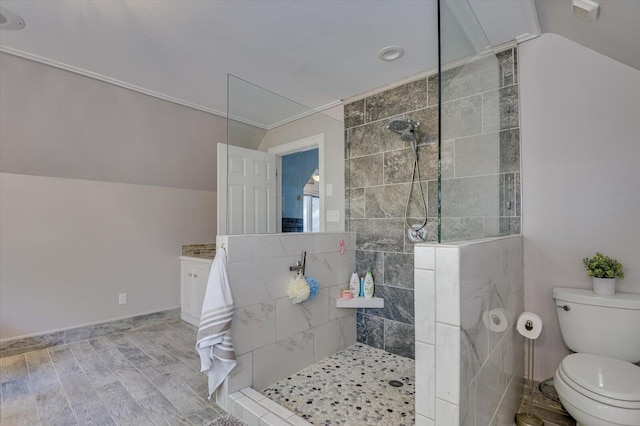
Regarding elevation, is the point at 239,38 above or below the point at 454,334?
above

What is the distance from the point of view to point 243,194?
233 centimetres

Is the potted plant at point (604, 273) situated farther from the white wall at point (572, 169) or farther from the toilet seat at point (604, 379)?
the toilet seat at point (604, 379)

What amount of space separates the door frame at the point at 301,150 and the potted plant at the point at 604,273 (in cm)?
203

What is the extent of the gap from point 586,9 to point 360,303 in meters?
2.50

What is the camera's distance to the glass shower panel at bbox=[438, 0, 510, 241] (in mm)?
1271

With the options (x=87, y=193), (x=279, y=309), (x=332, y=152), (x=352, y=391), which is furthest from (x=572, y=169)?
(x=87, y=193)

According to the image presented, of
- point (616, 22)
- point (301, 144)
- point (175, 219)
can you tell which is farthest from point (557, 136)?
point (175, 219)

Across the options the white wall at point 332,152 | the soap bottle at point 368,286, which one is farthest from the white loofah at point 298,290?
the white wall at point 332,152

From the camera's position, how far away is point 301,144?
2992 millimetres

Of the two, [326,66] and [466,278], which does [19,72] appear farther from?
[466,278]

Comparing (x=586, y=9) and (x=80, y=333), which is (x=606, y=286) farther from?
(x=80, y=333)

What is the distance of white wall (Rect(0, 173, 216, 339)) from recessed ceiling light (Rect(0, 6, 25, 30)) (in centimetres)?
150

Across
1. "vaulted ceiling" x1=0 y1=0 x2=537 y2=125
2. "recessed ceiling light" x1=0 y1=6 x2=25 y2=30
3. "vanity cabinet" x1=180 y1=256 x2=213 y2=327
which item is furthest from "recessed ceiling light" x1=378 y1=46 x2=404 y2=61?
"vanity cabinet" x1=180 y1=256 x2=213 y2=327

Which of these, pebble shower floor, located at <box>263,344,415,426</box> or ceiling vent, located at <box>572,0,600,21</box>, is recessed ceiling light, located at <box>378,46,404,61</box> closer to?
ceiling vent, located at <box>572,0,600,21</box>
